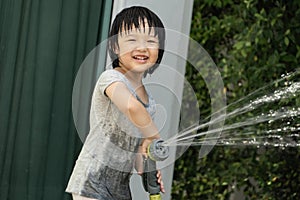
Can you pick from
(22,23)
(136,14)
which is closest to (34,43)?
(22,23)

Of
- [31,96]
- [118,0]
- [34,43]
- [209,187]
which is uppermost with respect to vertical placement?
[118,0]

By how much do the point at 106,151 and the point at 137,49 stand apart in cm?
28

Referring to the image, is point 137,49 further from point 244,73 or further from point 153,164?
point 244,73

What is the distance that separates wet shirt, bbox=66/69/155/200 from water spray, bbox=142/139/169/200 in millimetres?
76

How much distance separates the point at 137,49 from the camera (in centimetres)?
203

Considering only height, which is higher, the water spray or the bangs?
the bangs

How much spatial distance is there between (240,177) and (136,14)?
1.52 metres

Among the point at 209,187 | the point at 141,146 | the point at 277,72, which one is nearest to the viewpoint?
the point at 141,146

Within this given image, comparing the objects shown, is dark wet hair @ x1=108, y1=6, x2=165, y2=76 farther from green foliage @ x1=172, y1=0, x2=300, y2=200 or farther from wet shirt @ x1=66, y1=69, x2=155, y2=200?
green foliage @ x1=172, y1=0, x2=300, y2=200

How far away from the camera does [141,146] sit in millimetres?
2002

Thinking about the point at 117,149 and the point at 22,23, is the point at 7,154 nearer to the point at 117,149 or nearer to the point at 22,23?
the point at 22,23

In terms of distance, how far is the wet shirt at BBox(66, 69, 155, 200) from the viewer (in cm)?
199

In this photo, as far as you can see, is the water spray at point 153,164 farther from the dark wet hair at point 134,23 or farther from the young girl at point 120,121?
the dark wet hair at point 134,23

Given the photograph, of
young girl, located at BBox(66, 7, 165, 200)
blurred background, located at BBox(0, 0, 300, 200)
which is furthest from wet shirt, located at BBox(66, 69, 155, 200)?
blurred background, located at BBox(0, 0, 300, 200)
